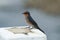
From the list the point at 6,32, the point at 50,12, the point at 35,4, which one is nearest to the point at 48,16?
the point at 50,12

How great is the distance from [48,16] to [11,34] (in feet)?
11.5

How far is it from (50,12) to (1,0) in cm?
113

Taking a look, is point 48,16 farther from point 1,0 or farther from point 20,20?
point 1,0

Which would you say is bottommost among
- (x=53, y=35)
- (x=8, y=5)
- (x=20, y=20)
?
(x=53, y=35)

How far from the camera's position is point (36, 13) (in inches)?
182

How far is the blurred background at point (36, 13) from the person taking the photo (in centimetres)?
388

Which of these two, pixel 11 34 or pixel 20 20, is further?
pixel 20 20

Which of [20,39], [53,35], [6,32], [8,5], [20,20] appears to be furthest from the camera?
[8,5]

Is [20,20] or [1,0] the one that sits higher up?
[1,0]

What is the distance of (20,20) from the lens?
4125 mm

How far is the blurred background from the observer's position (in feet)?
12.7

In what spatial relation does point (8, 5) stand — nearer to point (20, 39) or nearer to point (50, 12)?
point (50, 12)

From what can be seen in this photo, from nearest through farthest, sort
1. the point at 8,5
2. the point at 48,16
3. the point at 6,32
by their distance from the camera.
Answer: the point at 6,32 → the point at 48,16 → the point at 8,5

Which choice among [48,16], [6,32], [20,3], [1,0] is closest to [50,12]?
[48,16]
